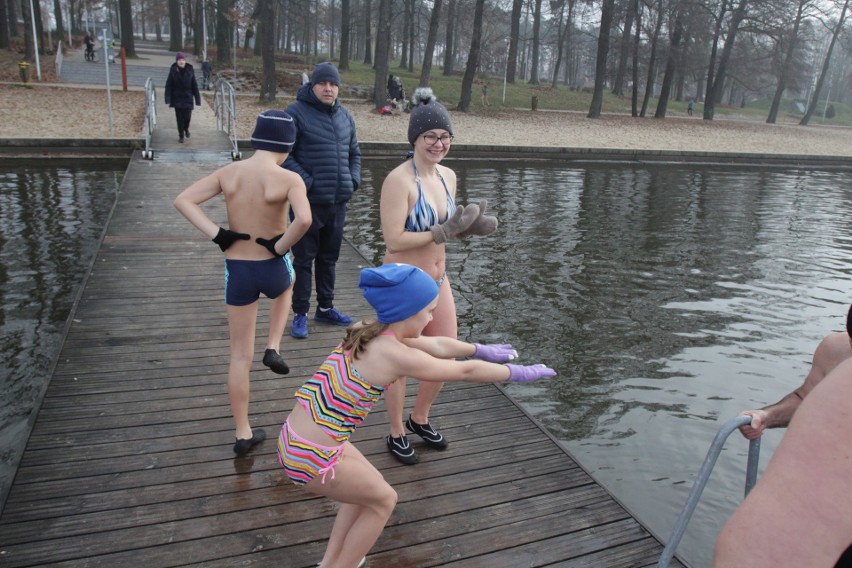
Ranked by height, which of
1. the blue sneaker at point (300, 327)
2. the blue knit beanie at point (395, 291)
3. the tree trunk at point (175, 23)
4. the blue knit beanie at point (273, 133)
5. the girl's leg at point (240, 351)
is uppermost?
the tree trunk at point (175, 23)

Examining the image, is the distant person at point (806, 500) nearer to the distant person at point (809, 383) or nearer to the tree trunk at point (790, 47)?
the distant person at point (809, 383)

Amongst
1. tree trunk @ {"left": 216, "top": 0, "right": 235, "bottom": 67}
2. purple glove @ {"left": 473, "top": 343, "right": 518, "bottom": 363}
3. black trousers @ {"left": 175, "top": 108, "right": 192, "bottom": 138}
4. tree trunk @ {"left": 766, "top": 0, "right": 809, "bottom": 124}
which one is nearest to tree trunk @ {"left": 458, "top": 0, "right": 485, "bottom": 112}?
tree trunk @ {"left": 216, "top": 0, "right": 235, "bottom": 67}

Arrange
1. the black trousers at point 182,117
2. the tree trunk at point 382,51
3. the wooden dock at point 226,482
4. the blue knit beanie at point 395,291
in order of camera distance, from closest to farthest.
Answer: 1. the blue knit beanie at point 395,291
2. the wooden dock at point 226,482
3. the black trousers at point 182,117
4. the tree trunk at point 382,51

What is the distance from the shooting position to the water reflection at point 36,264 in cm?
550

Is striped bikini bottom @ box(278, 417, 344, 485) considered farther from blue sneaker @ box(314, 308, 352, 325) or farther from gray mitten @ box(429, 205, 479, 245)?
blue sneaker @ box(314, 308, 352, 325)

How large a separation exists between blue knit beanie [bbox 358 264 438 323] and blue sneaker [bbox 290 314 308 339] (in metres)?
3.03

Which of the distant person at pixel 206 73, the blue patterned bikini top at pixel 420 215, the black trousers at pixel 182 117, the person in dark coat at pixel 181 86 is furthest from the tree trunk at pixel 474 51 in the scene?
the blue patterned bikini top at pixel 420 215

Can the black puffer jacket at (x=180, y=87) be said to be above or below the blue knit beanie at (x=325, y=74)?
below

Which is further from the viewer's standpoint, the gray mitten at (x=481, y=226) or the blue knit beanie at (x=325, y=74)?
the blue knit beanie at (x=325, y=74)

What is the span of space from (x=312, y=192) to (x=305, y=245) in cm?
50

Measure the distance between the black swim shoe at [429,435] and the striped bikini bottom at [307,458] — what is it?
1459 mm

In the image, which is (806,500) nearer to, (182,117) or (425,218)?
(425,218)

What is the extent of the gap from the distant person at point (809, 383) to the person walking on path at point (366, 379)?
715 mm

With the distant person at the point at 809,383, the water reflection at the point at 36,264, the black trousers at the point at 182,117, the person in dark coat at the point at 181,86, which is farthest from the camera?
the black trousers at the point at 182,117
